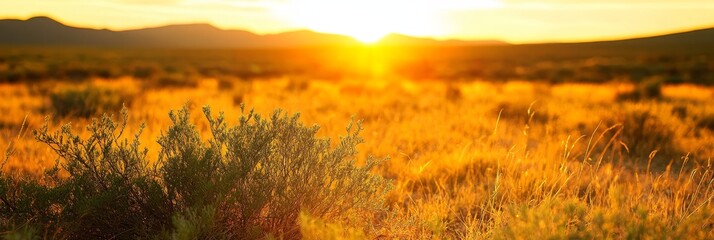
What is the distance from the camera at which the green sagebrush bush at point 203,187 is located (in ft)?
8.58

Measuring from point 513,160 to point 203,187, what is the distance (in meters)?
3.65

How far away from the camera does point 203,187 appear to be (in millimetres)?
2623

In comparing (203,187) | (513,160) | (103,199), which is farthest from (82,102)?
(203,187)

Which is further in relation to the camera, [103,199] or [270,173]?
[270,173]

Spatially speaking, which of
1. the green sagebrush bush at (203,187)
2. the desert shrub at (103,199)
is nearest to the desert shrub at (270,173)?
the green sagebrush bush at (203,187)

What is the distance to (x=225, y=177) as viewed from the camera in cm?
266

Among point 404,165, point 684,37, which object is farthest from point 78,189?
point 684,37

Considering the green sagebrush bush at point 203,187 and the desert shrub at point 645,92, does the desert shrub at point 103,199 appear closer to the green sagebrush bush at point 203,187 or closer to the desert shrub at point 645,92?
the green sagebrush bush at point 203,187

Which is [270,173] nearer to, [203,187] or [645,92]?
[203,187]

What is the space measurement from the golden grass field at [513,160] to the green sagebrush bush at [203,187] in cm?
22

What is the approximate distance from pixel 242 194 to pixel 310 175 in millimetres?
400

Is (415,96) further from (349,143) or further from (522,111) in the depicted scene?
(349,143)

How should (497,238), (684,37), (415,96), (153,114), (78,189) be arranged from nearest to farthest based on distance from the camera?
(497,238) → (78,189) → (153,114) → (415,96) → (684,37)

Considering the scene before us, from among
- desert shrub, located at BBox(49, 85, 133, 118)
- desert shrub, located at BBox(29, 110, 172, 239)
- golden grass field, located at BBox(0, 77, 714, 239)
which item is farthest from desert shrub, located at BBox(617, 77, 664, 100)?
desert shrub, located at BBox(29, 110, 172, 239)
